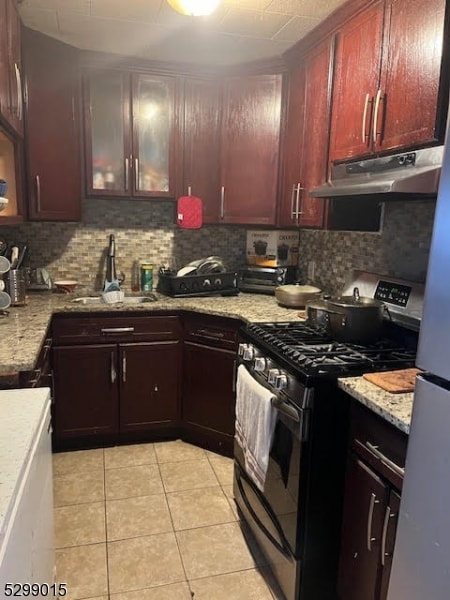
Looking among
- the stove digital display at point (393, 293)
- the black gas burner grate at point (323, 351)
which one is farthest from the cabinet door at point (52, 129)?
the stove digital display at point (393, 293)

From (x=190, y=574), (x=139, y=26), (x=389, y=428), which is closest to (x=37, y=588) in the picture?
(x=190, y=574)

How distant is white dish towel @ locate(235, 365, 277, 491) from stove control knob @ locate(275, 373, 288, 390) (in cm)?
6

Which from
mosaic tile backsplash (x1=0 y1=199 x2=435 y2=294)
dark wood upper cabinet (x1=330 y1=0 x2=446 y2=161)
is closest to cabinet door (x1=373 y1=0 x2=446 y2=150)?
dark wood upper cabinet (x1=330 y1=0 x2=446 y2=161)

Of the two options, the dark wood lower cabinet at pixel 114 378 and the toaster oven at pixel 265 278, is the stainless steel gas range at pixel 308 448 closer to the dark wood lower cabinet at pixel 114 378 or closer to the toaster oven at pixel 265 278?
the dark wood lower cabinet at pixel 114 378

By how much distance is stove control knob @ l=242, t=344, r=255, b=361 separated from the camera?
1.97m

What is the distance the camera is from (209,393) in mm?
2717

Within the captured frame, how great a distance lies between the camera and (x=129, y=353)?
8.95 ft

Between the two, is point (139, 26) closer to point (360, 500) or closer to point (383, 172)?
point (383, 172)

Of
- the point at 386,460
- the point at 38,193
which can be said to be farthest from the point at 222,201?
the point at 386,460

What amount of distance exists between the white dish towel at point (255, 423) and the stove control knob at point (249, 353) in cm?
6

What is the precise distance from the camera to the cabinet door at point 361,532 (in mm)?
1332

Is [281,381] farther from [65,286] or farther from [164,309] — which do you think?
[65,286]

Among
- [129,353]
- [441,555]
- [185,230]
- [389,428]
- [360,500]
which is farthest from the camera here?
[185,230]

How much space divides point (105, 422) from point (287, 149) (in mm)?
1992
